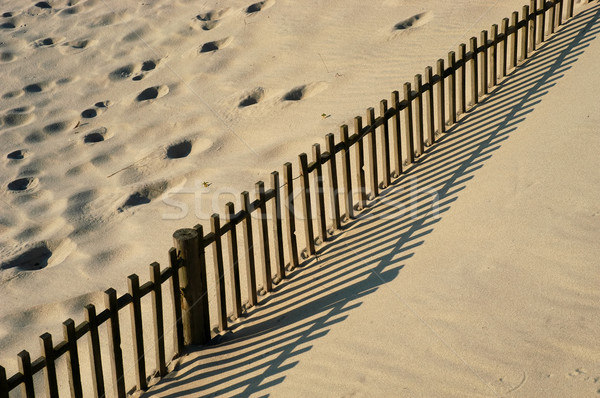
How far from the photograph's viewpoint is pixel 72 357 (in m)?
4.22

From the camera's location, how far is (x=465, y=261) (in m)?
5.10

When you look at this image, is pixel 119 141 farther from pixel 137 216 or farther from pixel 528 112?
pixel 528 112

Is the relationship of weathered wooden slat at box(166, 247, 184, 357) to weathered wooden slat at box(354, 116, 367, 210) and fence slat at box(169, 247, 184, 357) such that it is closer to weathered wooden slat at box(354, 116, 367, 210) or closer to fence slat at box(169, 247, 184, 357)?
fence slat at box(169, 247, 184, 357)

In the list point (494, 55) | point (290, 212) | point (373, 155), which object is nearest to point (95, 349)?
point (290, 212)

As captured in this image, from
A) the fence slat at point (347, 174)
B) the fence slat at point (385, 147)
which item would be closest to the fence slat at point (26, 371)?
the fence slat at point (347, 174)

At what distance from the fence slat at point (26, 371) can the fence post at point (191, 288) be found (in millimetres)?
1159

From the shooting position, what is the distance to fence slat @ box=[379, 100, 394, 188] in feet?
20.6

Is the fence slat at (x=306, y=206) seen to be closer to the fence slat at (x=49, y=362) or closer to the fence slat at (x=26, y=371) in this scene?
the fence slat at (x=49, y=362)

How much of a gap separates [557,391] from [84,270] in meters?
3.87

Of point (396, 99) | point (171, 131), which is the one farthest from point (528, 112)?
point (171, 131)

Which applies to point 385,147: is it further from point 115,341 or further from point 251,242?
point 115,341

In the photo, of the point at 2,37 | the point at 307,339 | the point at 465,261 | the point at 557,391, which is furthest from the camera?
the point at 2,37

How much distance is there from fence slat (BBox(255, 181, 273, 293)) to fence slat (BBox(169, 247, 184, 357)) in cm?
77

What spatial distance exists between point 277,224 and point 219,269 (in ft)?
2.06
